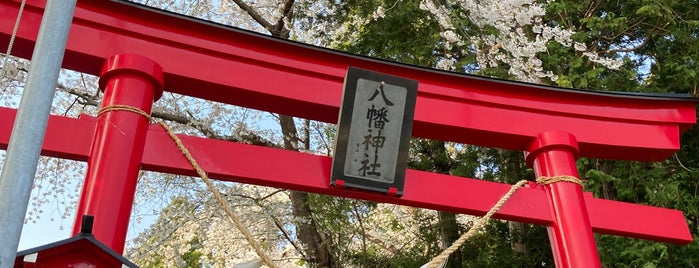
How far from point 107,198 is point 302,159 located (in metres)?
1.14

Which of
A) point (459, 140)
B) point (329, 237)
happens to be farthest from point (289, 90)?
point (329, 237)

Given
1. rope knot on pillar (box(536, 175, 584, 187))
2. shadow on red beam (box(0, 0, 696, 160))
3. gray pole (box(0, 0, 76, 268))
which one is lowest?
gray pole (box(0, 0, 76, 268))

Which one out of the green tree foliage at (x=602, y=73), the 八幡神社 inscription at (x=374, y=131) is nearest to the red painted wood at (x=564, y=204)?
the 八幡神社 inscription at (x=374, y=131)

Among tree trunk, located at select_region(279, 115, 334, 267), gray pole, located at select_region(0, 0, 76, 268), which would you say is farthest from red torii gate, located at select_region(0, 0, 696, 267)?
tree trunk, located at select_region(279, 115, 334, 267)

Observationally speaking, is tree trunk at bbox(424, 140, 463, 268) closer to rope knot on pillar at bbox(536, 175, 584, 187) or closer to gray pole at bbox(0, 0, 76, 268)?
rope knot on pillar at bbox(536, 175, 584, 187)

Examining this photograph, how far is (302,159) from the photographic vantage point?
144 inches

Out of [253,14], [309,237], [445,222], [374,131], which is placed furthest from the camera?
[445,222]

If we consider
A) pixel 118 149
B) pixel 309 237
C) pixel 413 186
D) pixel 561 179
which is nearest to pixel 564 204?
pixel 561 179

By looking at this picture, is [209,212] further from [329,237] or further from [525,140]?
[525,140]

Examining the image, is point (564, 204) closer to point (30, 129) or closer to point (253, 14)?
point (30, 129)

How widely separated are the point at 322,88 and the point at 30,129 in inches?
89.9

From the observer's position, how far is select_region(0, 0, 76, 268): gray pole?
5.39 ft

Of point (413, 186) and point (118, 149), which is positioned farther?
point (413, 186)

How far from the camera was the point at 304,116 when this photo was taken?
13.1 feet
